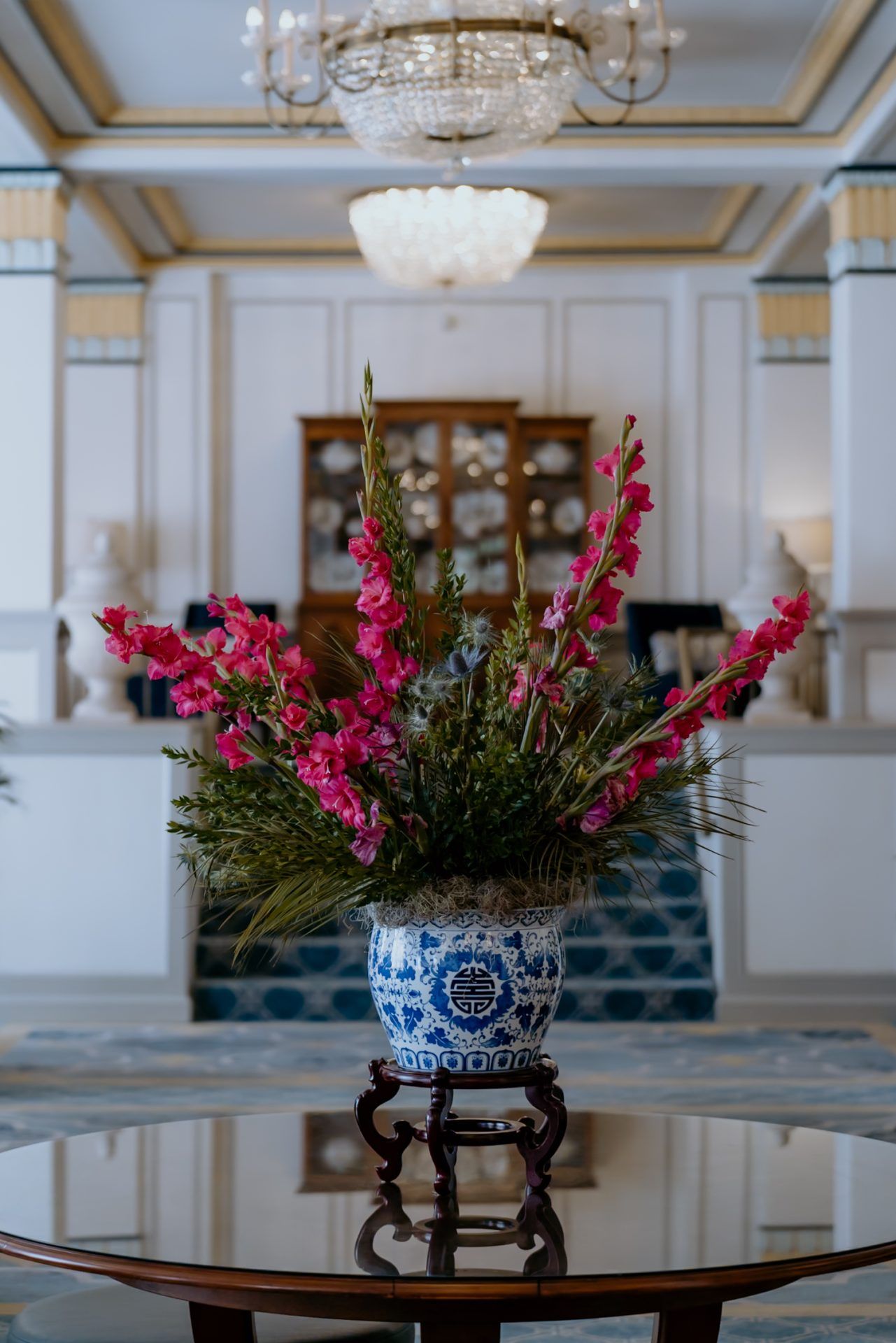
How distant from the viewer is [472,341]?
9.92 metres

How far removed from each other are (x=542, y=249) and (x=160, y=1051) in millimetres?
5865

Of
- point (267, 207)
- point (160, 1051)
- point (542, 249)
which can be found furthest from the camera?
point (542, 249)

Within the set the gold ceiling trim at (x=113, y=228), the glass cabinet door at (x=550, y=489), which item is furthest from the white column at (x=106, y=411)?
the glass cabinet door at (x=550, y=489)

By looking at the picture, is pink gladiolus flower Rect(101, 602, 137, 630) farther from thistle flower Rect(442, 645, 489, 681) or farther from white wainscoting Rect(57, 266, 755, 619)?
white wainscoting Rect(57, 266, 755, 619)

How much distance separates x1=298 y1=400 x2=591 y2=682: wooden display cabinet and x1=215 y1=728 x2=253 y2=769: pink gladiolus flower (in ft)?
25.3

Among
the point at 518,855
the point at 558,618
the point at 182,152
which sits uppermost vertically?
the point at 182,152

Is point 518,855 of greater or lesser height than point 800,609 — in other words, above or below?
below

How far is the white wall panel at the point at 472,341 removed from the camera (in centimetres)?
991

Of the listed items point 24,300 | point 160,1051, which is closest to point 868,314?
point 24,300

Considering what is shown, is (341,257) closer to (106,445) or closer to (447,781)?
(106,445)

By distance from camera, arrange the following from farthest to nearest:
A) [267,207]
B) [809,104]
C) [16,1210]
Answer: [267,207]
[809,104]
[16,1210]

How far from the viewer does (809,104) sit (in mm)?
6660

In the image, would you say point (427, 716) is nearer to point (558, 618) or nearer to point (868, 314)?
point (558, 618)

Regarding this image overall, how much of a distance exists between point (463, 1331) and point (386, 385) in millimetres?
8633
